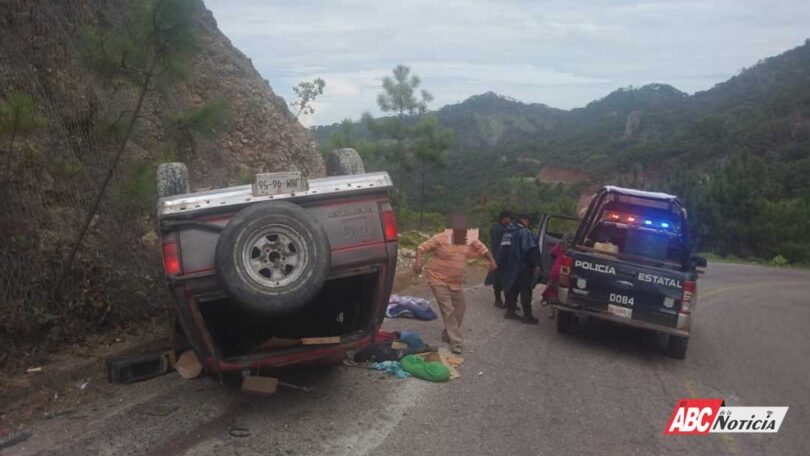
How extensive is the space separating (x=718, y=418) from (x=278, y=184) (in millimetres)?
4568

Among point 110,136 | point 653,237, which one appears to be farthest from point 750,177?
point 110,136

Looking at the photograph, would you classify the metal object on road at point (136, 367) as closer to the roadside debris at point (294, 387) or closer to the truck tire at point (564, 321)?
the roadside debris at point (294, 387)

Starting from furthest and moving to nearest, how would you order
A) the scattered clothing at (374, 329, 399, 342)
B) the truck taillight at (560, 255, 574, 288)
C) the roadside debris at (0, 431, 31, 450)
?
the truck taillight at (560, 255, 574, 288)
the scattered clothing at (374, 329, 399, 342)
the roadside debris at (0, 431, 31, 450)

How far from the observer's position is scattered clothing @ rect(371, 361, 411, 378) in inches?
276

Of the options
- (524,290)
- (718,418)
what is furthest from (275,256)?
(524,290)

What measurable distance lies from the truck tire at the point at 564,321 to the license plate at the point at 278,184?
4966 millimetres

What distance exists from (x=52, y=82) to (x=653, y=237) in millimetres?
8134

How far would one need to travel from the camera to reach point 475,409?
6.18 metres

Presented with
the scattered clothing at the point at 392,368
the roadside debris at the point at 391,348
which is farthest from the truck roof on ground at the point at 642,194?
the scattered clothing at the point at 392,368

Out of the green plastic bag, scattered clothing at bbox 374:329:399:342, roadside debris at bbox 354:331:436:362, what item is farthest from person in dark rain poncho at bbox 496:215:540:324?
the green plastic bag

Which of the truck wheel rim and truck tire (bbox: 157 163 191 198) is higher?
truck tire (bbox: 157 163 191 198)

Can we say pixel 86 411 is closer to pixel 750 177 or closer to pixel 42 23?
pixel 42 23

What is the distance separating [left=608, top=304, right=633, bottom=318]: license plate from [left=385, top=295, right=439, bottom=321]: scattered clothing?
8.11 ft

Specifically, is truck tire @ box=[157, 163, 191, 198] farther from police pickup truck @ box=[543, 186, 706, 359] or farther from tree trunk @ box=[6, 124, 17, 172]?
police pickup truck @ box=[543, 186, 706, 359]
